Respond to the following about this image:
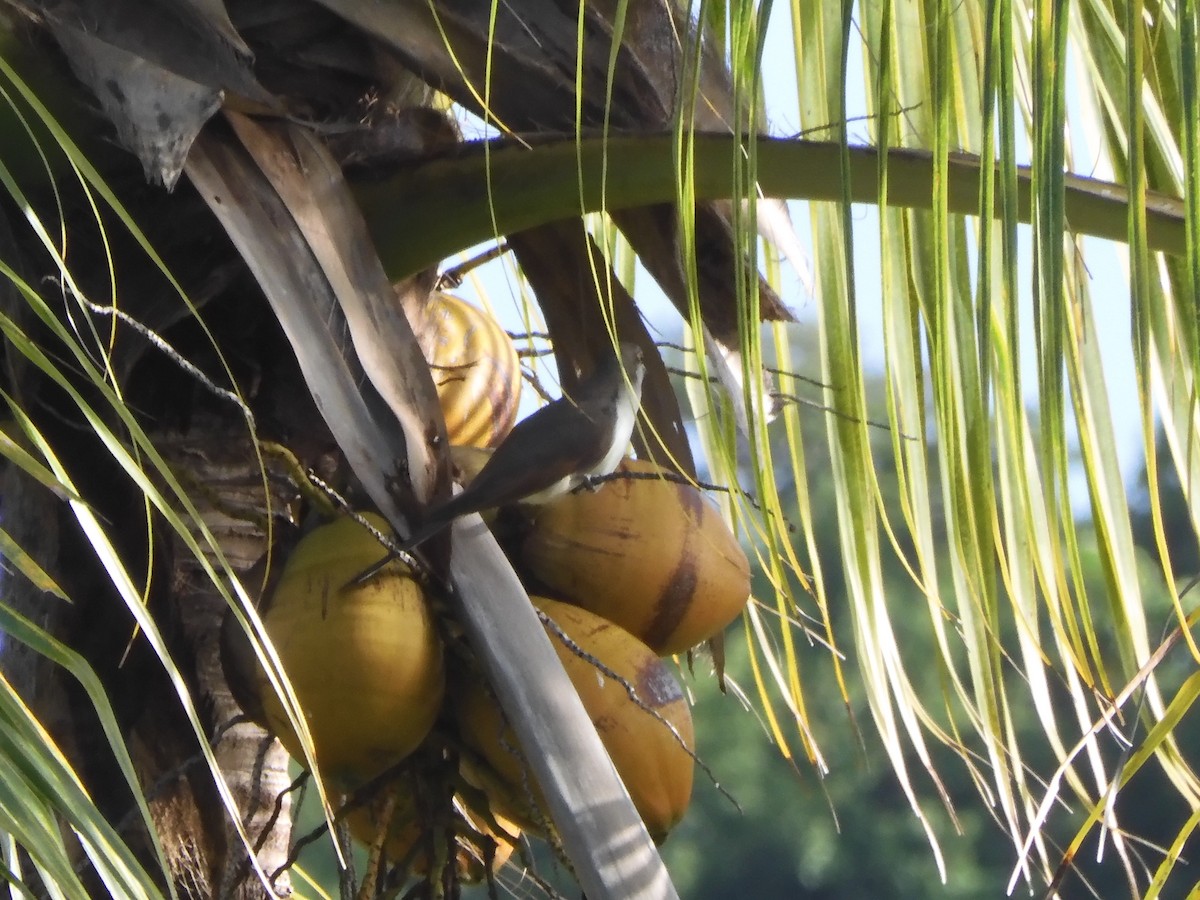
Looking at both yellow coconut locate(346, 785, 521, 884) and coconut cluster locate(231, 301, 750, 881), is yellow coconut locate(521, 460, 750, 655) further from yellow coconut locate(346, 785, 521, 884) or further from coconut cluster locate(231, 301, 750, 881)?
yellow coconut locate(346, 785, 521, 884)

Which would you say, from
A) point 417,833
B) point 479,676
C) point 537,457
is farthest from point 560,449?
point 417,833

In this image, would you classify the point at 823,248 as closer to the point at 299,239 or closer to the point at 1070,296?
the point at 1070,296

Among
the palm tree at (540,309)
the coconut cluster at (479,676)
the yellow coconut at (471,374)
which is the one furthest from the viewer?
the yellow coconut at (471,374)

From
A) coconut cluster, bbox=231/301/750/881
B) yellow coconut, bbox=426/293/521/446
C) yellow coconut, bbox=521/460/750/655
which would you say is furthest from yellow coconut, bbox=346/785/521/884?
yellow coconut, bbox=426/293/521/446

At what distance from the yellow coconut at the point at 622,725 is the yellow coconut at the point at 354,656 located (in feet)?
0.10

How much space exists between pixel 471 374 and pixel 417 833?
1.10 ft

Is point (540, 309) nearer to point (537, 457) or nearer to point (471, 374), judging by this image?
point (471, 374)

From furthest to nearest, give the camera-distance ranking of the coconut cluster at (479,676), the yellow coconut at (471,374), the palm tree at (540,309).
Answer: the yellow coconut at (471,374) → the coconut cluster at (479,676) → the palm tree at (540,309)

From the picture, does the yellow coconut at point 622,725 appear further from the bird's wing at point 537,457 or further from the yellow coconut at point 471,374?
the yellow coconut at point 471,374

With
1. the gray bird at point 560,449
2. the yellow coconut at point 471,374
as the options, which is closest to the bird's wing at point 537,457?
the gray bird at point 560,449

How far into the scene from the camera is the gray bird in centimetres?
74

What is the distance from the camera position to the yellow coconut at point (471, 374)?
3.30 feet

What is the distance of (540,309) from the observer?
962 mm

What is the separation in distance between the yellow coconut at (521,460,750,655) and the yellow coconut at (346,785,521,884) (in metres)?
0.14
